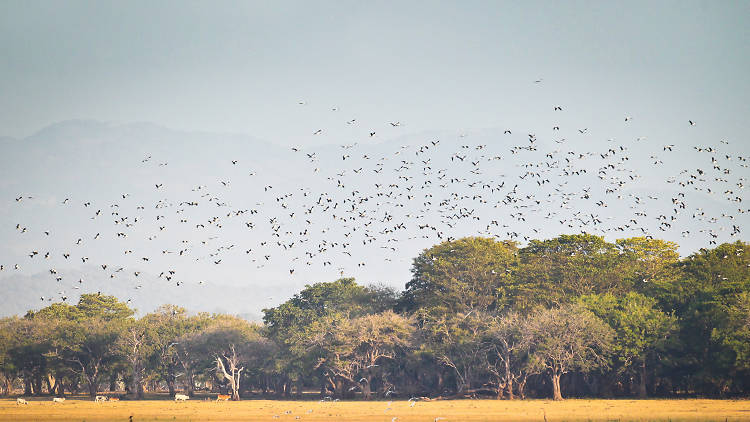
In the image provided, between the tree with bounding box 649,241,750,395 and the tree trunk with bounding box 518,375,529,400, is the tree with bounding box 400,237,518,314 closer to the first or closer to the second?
the tree trunk with bounding box 518,375,529,400

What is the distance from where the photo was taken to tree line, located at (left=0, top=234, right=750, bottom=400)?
235ft

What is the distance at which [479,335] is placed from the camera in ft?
258

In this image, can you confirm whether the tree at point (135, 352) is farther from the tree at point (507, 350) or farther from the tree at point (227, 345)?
the tree at point (507, 350)

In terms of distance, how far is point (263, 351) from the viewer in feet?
324

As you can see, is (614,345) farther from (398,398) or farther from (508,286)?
(398,398)

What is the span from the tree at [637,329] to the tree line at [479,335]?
0.16 metres

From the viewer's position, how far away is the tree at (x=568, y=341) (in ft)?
234

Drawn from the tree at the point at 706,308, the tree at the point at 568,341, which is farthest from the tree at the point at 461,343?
the tree at the point at 706,308

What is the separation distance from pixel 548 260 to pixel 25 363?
70467 millimetres

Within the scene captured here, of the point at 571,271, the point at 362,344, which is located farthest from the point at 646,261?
the point at 362,344

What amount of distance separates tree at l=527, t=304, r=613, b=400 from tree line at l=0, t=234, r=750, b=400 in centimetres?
16

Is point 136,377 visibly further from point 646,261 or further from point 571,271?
point 646,261

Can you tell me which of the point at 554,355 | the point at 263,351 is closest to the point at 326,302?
the point at 263,351

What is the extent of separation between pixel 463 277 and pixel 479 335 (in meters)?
13.6
